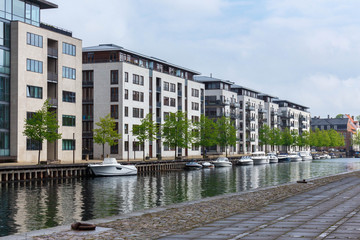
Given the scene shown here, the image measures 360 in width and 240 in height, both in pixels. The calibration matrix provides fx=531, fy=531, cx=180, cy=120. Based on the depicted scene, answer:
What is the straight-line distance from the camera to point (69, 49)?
84.6 metres

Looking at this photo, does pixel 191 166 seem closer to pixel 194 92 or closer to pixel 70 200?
pixel 194 92

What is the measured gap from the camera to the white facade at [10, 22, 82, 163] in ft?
240

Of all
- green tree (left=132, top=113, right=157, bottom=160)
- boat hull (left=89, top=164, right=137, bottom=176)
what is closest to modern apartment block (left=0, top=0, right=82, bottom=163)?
boat hull (left=89, top=164, right=137, bottom=176)

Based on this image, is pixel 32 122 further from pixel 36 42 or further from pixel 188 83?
pixel 188 83

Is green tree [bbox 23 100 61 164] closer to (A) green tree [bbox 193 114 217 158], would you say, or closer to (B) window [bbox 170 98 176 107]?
(B) window [bbox 170 98 176 107]

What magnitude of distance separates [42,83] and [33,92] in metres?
2.49

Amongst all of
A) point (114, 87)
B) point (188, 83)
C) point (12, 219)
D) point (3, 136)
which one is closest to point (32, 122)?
point (3, 136)

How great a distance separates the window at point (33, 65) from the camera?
7525cm

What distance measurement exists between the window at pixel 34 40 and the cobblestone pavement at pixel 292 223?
5581cm

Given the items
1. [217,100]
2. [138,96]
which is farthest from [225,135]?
[138,96]

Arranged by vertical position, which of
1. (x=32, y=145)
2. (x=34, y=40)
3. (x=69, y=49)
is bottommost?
(x=32, y=145)

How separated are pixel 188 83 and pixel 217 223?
10587 cm

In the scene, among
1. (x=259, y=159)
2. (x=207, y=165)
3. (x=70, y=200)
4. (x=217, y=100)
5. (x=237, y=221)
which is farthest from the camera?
(x=217, y=100)

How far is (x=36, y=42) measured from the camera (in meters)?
76.8
